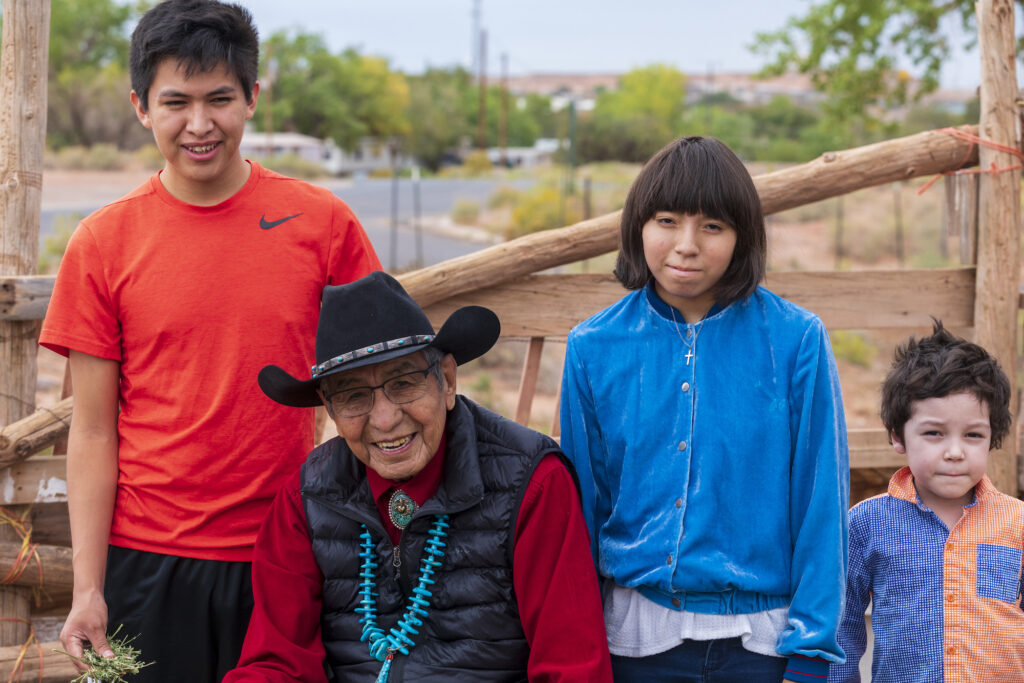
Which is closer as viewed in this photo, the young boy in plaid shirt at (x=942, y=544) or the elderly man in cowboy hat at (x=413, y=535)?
the elderly man in cowboy hat at (x=413, y=535)

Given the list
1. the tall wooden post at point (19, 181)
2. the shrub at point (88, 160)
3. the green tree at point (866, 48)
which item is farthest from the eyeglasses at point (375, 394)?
the shrub at point (88, 160)

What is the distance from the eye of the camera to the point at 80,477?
2289 mm

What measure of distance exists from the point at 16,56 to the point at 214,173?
154cm

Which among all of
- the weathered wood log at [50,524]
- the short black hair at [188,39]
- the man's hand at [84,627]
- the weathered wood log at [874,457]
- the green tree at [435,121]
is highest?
the green tree at [435,121]

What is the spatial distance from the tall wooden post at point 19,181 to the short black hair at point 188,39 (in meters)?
1.29

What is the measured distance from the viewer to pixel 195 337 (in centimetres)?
223

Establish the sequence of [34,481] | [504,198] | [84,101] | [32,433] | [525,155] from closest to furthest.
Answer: [32,433], [34,481], [504,198], [84,101], [525,155]

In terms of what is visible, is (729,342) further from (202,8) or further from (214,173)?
(202,8)

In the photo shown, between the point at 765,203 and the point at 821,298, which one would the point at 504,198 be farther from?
the point at 765,203

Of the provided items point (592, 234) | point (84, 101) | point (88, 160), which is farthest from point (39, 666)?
point (84, 101)

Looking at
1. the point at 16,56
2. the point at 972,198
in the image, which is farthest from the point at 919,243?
the point at 16,56

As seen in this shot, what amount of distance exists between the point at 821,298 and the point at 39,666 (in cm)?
301

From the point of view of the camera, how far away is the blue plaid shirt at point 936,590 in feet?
7.70

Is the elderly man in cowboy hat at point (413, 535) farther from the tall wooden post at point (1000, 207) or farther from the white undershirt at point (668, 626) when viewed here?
the tall wooden post at point (1000, 207)
